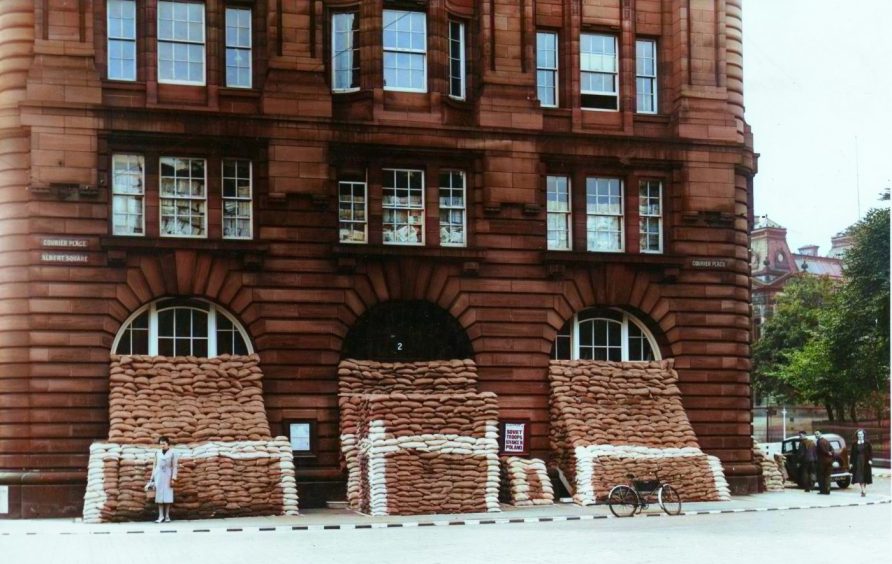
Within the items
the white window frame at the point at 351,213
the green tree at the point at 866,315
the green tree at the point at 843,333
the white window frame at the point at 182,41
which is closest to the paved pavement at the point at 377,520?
the green tree at the point at 843,333

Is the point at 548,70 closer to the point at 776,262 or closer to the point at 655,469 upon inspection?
the point at 776,262

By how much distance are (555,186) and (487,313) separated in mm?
3802

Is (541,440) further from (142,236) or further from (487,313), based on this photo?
(142,236)

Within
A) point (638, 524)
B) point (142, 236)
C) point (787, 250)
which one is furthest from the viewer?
point (142, 236)

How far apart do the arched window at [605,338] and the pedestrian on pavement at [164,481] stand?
1092cm

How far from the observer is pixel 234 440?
32.8m

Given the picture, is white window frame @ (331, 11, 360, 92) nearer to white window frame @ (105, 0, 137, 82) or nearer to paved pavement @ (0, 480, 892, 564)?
white window frame @ (105, 0, 137, 82)

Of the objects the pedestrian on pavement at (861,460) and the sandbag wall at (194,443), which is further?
the pedestrian on pavement at (861,460)

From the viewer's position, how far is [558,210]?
Result: 37.8 meters

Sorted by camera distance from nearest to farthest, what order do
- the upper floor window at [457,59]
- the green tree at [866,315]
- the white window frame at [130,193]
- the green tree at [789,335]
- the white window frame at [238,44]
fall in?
the green tree at [866,315], the green tree at [789,335], the white window frame at [130,193], the white window frame at [238,44], the upper floor window at [457,59]

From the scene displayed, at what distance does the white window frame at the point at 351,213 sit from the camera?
118ft

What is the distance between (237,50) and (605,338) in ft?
38.0

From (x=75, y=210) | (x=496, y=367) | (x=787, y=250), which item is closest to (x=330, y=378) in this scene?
(x=496, y=367)

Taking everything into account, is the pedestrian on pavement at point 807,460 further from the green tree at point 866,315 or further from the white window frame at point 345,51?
the white window frame at point 345,51
